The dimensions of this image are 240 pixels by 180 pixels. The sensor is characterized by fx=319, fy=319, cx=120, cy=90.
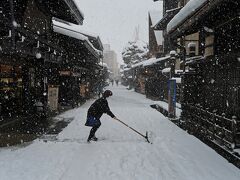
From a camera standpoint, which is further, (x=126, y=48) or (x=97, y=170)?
(x=126, y=48)

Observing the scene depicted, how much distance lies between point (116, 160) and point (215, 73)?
16.0 feet

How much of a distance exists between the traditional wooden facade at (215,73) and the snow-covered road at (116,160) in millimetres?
668

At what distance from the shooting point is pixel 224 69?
969 centimetres

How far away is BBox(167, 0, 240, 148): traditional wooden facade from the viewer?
8.21 m

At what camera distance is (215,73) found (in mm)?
10531

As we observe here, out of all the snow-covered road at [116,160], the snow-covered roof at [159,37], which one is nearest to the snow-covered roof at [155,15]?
the snow-covered roof at [159,37]

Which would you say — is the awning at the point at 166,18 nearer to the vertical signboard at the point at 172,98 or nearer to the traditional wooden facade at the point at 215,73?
the vertical signboard at the point at 172,98

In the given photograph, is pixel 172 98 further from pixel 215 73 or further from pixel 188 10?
pixel 188 10

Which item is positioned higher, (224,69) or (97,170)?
(224,69)

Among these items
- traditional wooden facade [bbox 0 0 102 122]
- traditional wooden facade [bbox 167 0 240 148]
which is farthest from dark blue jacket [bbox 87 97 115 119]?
traditional wooden facade [bbox 0 0 102 122]

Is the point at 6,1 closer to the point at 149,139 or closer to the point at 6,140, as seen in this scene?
the point at 6,140

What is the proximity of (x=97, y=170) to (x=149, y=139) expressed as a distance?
12.4ft

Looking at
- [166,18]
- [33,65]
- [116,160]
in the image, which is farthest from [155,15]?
[116,160]

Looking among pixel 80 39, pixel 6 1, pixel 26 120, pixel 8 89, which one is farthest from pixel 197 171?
pixel 80 39
